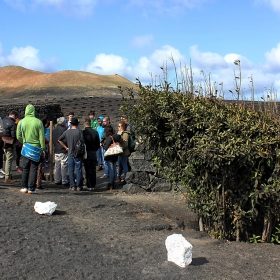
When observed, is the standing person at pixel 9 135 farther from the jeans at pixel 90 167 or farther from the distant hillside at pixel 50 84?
the distant hillside at pixel 50 84

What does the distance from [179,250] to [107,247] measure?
1145mm

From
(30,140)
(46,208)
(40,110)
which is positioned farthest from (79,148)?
(40,110)

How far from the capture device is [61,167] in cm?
1159

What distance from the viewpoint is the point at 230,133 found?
6.36 m

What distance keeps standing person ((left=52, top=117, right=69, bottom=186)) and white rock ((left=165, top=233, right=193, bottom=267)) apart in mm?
6417

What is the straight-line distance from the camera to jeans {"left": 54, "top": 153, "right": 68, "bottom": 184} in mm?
11484

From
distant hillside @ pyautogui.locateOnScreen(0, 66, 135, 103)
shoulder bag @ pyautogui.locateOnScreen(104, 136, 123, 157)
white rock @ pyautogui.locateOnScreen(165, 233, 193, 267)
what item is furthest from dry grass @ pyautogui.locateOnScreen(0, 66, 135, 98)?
white rock @ pyautogui.locateOnScreen(165, 233, 193, 267)

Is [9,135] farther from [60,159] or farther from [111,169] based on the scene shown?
[111,169]

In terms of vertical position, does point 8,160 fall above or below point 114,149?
below

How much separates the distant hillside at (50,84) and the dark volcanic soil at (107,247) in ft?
79.2

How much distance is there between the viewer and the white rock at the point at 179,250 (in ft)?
17.4

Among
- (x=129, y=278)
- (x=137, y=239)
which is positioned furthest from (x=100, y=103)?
(x=129, y=278)

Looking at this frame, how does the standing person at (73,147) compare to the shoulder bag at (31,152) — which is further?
the standing person at (73,147)

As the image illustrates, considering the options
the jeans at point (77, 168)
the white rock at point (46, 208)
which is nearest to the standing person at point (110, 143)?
the jeans at point (77, 168)
